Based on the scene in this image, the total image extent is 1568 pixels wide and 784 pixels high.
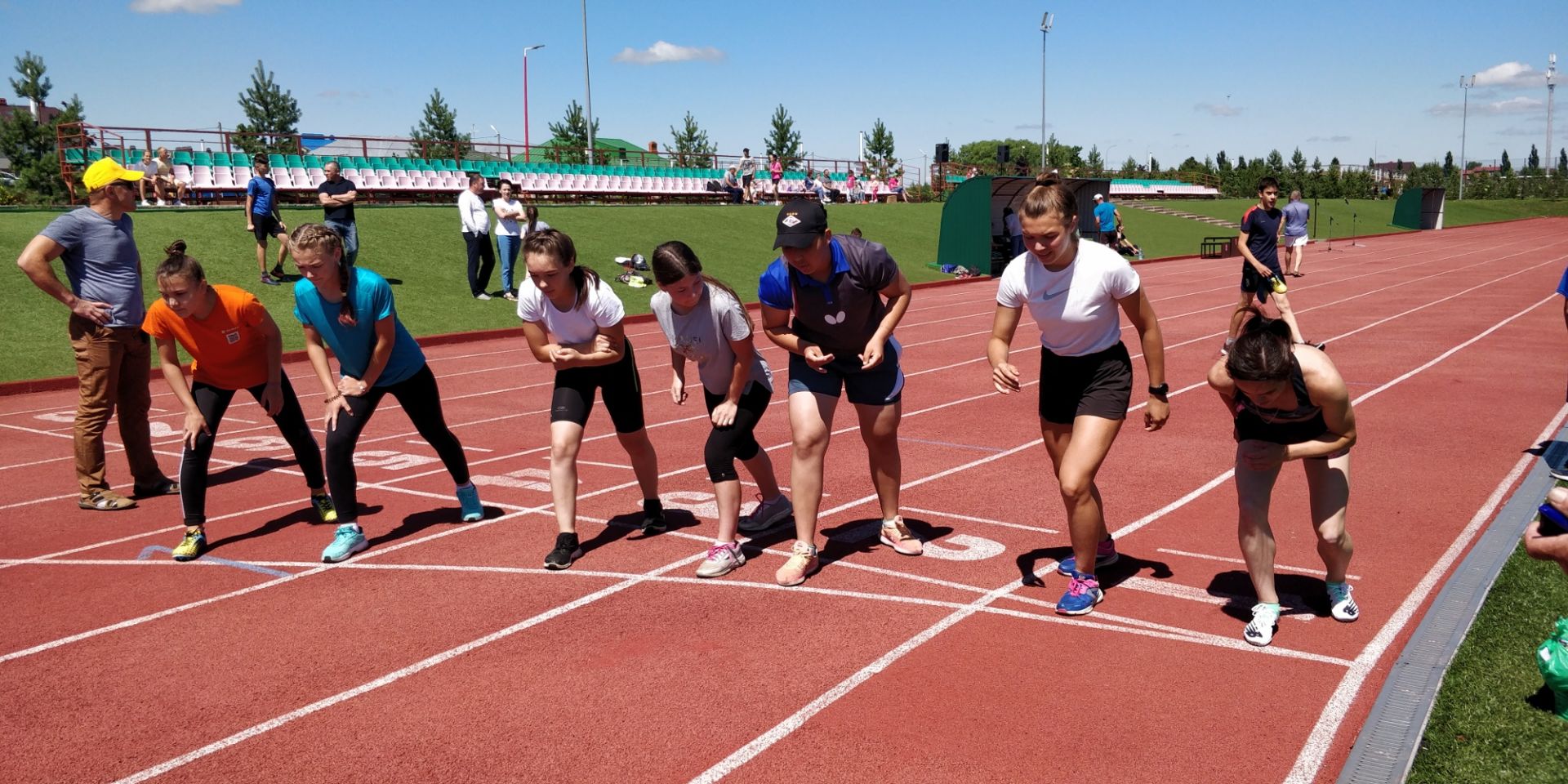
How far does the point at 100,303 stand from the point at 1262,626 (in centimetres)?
729

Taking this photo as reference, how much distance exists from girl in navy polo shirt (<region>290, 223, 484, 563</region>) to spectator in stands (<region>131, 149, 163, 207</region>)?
20.2 m

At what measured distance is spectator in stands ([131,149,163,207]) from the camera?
23.8 metres

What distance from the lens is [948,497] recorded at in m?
7.27

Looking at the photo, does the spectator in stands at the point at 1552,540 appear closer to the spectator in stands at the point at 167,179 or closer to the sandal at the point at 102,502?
the sandal at the point at 102,502

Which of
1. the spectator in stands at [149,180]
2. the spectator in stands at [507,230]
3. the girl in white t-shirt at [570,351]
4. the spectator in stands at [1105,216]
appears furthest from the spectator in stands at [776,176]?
the girl in white t-shirt at [570,351]

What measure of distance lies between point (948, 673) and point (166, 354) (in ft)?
15.5

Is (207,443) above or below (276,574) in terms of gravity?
above

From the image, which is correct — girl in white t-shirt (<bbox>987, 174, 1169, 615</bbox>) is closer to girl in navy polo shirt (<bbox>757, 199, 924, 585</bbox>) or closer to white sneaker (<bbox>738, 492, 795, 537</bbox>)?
girl in navy polo shirt (<bbox>757, 199, 924, 585</bbox>)

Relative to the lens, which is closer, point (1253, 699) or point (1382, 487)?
point (1253, 699)

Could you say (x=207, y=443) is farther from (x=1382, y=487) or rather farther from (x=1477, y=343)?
(x=1477, y=343)

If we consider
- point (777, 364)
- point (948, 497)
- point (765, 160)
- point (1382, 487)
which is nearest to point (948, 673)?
point (948, 497)

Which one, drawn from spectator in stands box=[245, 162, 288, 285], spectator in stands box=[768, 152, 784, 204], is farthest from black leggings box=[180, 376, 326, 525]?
spectator in stands box=[768, 152, 784, 204]

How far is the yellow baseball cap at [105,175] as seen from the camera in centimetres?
743

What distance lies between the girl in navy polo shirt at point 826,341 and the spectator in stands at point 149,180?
2212 centimetres
